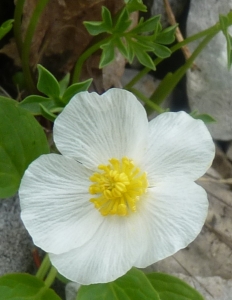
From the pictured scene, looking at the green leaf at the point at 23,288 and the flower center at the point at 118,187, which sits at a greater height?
the flower center at the point at 118,187

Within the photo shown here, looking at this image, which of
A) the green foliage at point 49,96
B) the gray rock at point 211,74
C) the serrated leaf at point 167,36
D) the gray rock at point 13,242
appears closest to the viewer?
the green foliage at point 49,96

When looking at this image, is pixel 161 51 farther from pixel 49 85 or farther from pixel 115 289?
pixel 115 289

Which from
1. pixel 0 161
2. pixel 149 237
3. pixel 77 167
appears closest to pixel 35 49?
pixel 0 161

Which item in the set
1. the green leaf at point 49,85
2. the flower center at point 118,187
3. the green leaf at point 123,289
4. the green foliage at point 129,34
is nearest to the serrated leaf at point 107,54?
the green foliage at point 129,34

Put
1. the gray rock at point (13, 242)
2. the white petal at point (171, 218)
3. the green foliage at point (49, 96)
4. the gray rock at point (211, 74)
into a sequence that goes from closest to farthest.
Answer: the white petal at point (171, 218), the green foliage at point (49, 96), the gray rock at point (13, 242), the gray rock at point (211, 74)

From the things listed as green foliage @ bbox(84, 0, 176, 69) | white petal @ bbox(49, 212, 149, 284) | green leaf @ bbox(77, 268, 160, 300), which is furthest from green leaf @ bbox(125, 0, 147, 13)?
green leaf @ bbox(77, 268, 160, 300)

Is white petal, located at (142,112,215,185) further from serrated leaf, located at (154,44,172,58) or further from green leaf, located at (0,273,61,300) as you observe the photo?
green leaf, located at (0,273,61,300)

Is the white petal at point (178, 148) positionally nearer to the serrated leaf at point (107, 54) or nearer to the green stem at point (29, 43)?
the serrated leaf at point (107, 54)
